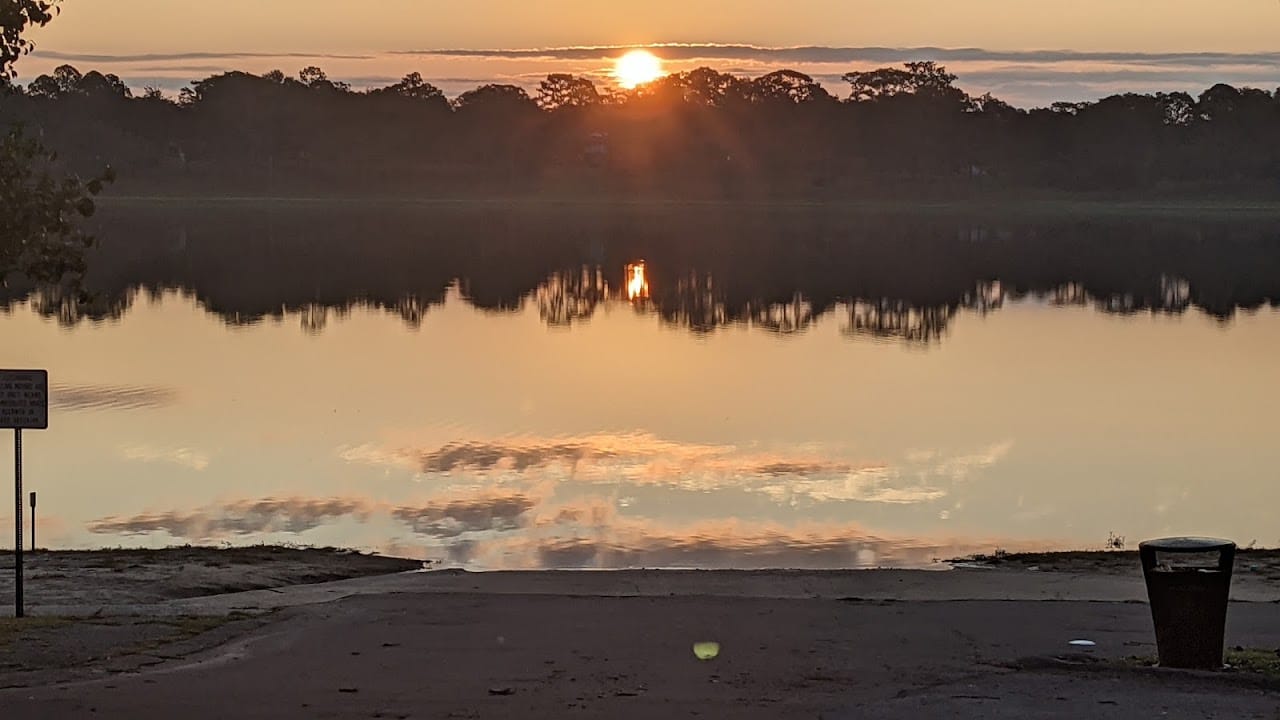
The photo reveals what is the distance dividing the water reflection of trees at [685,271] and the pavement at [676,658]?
3.37 meters

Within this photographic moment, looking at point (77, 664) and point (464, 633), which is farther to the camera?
point (464, 633)

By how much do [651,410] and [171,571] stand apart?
16269 millimetres

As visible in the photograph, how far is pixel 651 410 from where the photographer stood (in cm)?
3142

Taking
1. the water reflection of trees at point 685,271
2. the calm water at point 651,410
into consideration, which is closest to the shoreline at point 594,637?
the water reflection of trees at point 685,271

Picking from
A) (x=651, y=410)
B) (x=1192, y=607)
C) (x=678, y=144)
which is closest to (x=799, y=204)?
(x=678, y=144)

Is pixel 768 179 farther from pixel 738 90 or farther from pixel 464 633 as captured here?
pixel 464 633

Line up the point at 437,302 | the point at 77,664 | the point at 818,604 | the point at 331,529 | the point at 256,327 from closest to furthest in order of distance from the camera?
the point at 77,664 < the point at 818,604 < the point at 331,529 < the point at 256,327 < the point at 437,302

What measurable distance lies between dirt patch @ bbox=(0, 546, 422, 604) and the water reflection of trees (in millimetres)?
2268

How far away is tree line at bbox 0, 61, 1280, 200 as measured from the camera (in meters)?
166

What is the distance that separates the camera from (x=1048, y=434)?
93.6ft

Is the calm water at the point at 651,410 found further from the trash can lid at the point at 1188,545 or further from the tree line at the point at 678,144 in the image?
the tree line at the point at 678,144

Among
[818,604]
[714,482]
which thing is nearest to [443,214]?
[714,482]

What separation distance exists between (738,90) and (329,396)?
154510 millimetres

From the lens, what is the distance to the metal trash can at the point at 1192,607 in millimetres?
10555
